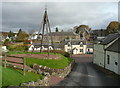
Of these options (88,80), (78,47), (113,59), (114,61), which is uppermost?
(78,47)

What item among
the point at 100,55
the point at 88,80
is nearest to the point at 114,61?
the point at 88,80

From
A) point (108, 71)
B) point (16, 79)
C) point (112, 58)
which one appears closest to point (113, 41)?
point (112, 58)

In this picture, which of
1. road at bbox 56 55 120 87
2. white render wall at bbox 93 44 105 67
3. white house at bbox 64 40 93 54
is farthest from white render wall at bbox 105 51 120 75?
white house at bbox 64 40 93 54

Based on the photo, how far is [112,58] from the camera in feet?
63.1

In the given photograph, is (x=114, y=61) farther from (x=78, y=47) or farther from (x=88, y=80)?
(x=78, y=47)

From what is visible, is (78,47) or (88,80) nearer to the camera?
(88,80)

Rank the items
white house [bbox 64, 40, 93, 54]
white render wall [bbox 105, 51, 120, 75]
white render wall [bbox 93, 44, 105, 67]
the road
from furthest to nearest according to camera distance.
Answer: white house [bbox 64, 40, 93, 54] → white render wall [bbox 93, 44, 105, 67] → white render wall [bbox 105, 51, 120, 75] → the road

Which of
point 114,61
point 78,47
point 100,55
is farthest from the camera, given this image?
point 78,47

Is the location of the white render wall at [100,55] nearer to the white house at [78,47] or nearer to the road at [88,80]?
the road at [88,80]

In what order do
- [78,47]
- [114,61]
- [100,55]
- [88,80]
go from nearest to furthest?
[88,80] < [114,61] < [100,55] < [78,47]

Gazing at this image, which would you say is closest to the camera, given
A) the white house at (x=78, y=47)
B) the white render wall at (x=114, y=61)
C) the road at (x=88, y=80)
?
the road at (x=88, y=80)

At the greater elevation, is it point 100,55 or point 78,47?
point 78,47

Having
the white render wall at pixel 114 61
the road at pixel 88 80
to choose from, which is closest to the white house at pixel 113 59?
the white render wall at pixel 114 61

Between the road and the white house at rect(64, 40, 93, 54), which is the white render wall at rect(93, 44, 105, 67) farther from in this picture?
Result: the white house at rect(64, 40, 93, 54)
